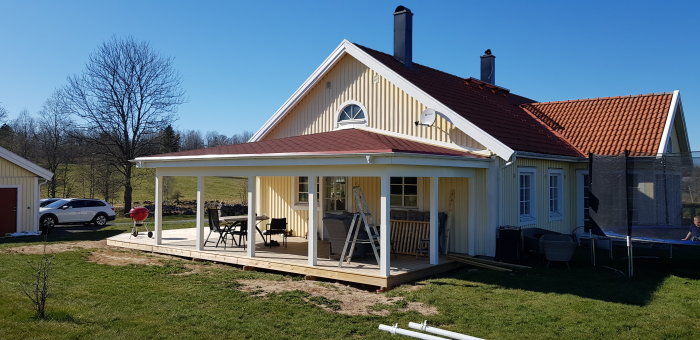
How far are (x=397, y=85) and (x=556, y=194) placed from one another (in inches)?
210

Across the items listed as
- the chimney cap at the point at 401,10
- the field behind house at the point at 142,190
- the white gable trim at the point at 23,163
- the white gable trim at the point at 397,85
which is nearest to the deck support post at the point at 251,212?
the white gable trim at the point at 397,85

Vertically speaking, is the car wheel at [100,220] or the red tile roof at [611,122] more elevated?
the red tile roof at [611,122]

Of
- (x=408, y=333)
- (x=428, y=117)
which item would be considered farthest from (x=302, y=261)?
(x=408, y=333)

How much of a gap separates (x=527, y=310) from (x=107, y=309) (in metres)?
5.81

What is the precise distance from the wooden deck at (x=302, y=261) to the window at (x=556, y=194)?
4656 millimetres

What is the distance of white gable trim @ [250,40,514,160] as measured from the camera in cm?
1130

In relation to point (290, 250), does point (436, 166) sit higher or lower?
higher

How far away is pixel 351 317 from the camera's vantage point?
7199mm

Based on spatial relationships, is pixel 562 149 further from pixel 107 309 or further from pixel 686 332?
pixel 107 309

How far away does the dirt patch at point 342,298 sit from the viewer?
7637 millimetres

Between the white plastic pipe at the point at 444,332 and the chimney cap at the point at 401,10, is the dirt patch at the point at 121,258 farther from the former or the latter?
the chimney cap at the point at 401,10

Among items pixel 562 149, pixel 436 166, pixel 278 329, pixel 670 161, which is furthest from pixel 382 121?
pixel 278 329

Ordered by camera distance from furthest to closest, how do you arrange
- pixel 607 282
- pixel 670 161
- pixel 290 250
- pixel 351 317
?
pixel 290 250, pixel 670 161, pixel 607 282, pixel 351 317

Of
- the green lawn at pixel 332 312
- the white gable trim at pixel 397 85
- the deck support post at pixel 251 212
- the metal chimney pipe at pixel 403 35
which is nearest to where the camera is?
the green lawn at pixel 332 312
